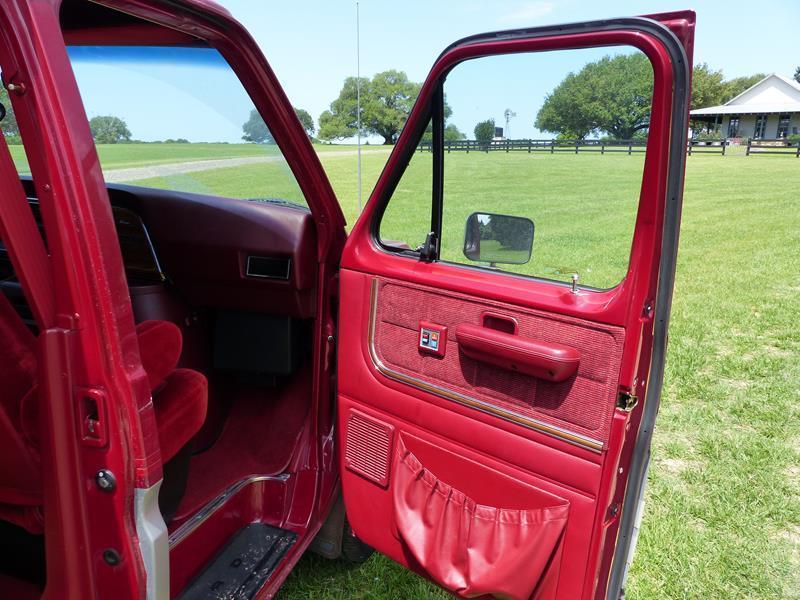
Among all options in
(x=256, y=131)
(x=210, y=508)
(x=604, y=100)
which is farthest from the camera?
(x=256, y=131)

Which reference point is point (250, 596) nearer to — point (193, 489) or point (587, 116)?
point (193, 489)

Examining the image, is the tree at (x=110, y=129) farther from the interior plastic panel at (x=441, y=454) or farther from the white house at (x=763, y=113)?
the white house at (x=763, y=113)

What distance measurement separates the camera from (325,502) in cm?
225

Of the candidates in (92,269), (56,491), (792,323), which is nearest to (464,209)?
(92,269)

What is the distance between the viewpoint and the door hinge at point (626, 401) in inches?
56.2

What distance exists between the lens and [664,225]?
4.47 feet

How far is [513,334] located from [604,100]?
2.17 feet

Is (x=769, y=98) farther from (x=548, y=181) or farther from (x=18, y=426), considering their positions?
(x=18, y=426)

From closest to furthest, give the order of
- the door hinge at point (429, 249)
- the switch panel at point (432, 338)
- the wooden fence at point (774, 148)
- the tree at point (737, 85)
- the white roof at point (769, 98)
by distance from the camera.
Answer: the switch panel at point (432, 338) → the door hinge at point (429, 249) → the wooden fence at point (774, 148) → the white roof at point (769, 98) → the tree at point (737, 85)

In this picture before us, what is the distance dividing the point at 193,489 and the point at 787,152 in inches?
1365

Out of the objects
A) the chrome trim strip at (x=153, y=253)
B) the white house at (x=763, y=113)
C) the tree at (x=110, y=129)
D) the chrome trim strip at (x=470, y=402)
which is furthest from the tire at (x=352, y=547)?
the white house at (x=763, y=113)

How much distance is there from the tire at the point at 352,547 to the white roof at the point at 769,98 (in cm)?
4978

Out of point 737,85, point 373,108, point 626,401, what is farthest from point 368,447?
point 737,85

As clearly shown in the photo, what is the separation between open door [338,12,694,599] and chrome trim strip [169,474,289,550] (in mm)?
451
